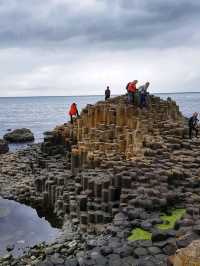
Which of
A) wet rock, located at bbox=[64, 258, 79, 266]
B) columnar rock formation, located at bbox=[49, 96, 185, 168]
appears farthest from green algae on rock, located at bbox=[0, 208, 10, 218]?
wet rock, located at bbox=[64, 258, 79, 266]

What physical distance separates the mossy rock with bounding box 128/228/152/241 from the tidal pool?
4824 millimetres

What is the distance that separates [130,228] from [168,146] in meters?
9.56

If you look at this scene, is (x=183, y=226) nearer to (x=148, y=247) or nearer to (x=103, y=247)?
(x=148, y=247)

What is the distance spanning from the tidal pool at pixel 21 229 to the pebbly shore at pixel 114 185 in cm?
81

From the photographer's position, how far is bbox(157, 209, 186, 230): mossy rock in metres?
16.0

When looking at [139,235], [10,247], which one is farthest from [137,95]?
[139,235]

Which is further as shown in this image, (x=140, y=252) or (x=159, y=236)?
(x=159, y=236)

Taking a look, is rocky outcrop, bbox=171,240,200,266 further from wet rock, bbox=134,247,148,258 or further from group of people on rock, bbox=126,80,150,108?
group of people on rock, bbox=126,80,150,108

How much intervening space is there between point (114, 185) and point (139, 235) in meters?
5.52

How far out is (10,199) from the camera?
26484 mm

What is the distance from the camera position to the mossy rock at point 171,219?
16.0 metres

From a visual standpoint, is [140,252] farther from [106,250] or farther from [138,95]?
[138,95]

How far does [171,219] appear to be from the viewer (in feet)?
56.3

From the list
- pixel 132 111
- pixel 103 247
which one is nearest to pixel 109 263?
pixel 103 247
